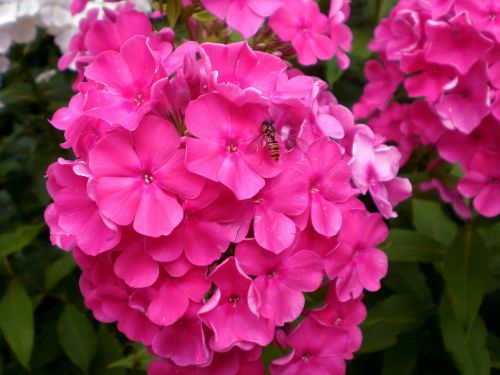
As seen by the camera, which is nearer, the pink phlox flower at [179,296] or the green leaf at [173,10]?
the pink phlox flower at [179,296]

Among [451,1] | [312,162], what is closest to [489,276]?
[451,1]

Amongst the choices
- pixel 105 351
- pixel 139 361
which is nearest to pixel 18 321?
pixel 105 351

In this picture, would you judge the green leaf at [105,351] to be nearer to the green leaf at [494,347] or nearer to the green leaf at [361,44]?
the green leaf at [494,347]

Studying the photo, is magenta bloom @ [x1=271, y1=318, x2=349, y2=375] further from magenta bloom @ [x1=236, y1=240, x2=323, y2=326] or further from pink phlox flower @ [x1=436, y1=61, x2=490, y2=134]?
pink phlox flower @ [x1=436, y1=61, x2=490, y2=134]

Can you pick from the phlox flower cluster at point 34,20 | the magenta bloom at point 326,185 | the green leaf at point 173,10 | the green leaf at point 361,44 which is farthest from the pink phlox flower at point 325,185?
the green leaf at point 361,44

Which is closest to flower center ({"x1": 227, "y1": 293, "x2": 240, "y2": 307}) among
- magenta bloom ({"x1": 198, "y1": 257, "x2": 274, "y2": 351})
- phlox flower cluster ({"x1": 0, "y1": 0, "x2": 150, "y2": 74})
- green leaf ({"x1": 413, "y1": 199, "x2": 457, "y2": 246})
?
magenta bloom ({"x1": 198, "y1": 257, "x2": 274, "y2": 351})

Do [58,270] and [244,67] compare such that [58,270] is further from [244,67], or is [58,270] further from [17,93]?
[244,67]
